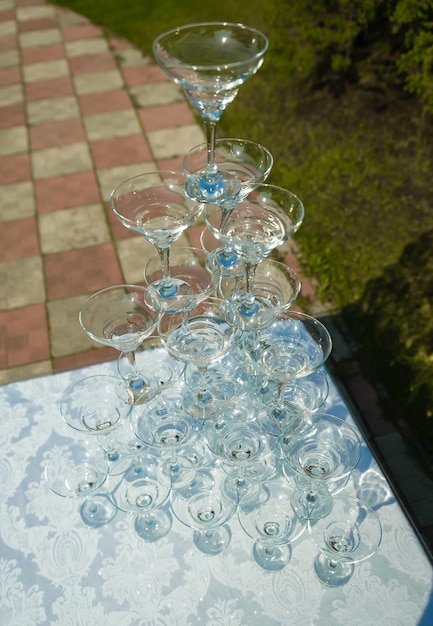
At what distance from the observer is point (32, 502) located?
7.00 ft

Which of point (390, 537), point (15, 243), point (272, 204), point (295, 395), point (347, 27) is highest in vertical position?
point (272, 204)

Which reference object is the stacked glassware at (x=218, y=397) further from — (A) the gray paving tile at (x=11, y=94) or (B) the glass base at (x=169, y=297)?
(A) the gray paving tile at (x=11, y=94)

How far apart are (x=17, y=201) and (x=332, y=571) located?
13.3 feet

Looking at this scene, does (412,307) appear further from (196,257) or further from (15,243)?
(15,243)

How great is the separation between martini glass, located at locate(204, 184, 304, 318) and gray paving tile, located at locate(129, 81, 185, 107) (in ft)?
14.1

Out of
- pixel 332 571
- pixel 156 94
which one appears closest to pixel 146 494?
→ pixel 332 571

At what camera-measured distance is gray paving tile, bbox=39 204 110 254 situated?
14.7ft

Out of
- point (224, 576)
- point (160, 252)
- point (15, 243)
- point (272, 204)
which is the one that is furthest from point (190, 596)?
point (15, 243)

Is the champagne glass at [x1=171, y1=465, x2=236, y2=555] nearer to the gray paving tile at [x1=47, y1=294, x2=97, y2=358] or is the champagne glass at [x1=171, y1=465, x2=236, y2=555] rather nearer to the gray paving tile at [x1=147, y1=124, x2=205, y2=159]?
the gray paving tile at [x1=47, y1=294, x2=97, y2=358]

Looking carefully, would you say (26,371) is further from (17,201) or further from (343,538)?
(343,538)

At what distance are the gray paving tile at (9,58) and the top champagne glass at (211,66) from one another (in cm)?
576

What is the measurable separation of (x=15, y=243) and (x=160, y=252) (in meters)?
3.09

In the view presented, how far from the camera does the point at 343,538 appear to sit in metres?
2.00

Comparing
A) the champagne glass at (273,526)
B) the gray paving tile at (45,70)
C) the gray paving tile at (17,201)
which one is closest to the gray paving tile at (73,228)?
the gray paving tile at (17,201)
